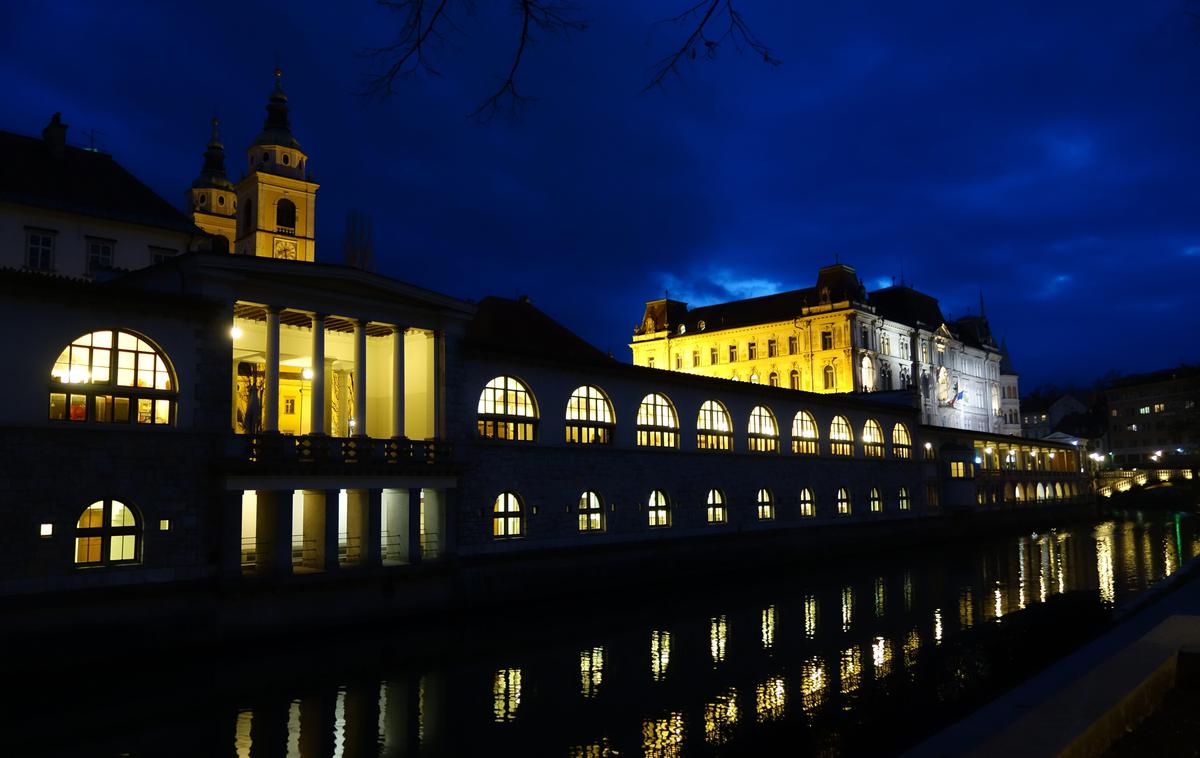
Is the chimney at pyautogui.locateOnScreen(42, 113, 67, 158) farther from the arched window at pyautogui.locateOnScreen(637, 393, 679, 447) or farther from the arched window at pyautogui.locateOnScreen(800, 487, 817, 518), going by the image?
the arched window at pyautogui.locateOnScreen(800, 487, 817, 518)

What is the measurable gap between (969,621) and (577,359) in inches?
735

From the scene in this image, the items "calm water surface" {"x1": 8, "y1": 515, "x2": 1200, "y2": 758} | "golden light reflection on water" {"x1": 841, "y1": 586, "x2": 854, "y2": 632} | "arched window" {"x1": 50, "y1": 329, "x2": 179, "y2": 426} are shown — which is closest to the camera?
"calm water surface" {"x1": 8, "y1": 515, "x2": 1200, "y2": 758}

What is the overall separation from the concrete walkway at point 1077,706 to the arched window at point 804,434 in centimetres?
3526

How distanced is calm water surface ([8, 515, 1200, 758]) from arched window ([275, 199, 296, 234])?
50406 millimetres

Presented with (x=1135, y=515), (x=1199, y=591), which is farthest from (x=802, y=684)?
(x=1135, y=515)

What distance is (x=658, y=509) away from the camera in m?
42.6

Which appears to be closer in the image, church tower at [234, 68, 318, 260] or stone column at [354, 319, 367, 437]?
stone column at [354, 319, 367, 437]

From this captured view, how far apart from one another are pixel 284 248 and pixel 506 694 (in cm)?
5920

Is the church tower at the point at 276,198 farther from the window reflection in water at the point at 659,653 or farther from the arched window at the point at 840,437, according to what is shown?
the window reflection in water at the point at 659,653

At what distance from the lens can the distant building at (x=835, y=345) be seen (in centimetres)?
9800

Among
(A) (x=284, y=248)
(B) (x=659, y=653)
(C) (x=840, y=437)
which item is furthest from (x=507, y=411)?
(A) (x=284, y=248)

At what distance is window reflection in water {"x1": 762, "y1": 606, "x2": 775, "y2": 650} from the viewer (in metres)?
26.0

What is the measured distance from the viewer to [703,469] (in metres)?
45.2

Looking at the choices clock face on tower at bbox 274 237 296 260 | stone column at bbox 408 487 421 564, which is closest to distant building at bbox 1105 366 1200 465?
clock face on tower at bbox 274 237 296 260
